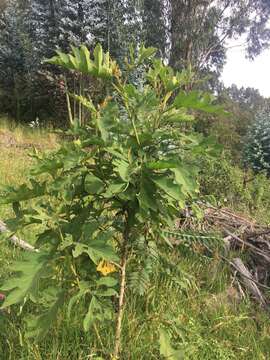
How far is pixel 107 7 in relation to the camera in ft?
49.7

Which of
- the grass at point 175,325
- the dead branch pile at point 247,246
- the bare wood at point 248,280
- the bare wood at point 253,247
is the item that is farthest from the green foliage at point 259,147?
the grass at point 175,325

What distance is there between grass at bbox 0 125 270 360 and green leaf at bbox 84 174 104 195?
596 mm

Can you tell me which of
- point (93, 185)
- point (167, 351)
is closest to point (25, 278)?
point (93, 185)

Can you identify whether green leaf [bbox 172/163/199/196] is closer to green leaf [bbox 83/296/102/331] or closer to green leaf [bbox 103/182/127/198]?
green leaf [bbox 103/182/127/198]

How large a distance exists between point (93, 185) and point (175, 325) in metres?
0.69

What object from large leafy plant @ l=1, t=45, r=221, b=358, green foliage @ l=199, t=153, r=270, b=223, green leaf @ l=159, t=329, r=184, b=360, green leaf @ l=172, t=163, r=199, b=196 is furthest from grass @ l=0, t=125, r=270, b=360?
green foliage @ l=199, t=153, r=270, b=223

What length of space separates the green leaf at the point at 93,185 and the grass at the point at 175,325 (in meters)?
0.60

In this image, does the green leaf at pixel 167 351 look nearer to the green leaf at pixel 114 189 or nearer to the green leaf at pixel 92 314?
the green leaf at pixel 92 314

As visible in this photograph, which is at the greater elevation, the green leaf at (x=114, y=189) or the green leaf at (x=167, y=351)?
the green leaf at (x=114, y=189)

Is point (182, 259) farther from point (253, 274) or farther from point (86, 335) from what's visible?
point (86, 335)

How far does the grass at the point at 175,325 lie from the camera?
1778mm

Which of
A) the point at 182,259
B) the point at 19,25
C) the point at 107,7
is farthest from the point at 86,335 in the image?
the point at 19,25

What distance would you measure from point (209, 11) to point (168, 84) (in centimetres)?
1669

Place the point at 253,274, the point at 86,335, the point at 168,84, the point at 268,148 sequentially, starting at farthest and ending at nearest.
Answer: the point at 268,148, the point at 253,274, the point at 86,335, the point at 168,84
